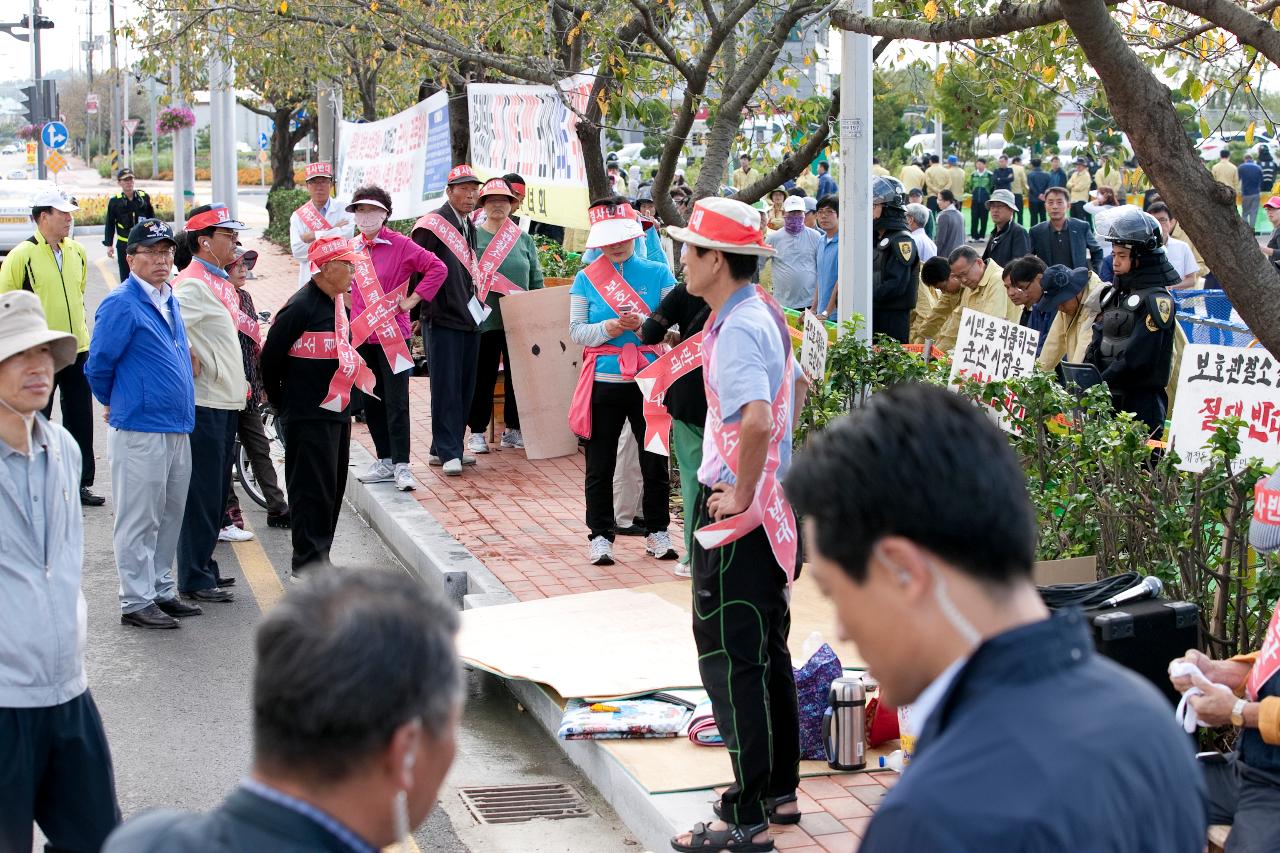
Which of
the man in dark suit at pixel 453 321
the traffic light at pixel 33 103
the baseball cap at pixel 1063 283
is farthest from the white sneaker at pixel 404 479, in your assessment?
A: the traffic light at pixel 33 103

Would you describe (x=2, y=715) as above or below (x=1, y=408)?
below

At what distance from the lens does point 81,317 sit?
405 inches

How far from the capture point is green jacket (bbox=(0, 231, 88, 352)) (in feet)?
32.3

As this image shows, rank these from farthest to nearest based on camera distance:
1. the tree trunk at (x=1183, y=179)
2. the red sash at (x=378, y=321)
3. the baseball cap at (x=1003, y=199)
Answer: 1. the baseball cap at (x=1003, y=199)
2. the red sash at (x=378, y=321)
3. the tree trunk at (x=1183, y=179)

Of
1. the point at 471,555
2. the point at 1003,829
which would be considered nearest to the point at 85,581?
the point at 471,555

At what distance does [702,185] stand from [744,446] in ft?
16.5

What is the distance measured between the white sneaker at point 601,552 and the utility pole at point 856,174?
1872 millimetres

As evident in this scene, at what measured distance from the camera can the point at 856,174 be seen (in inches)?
321

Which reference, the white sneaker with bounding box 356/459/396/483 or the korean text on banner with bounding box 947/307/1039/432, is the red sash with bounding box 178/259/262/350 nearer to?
the white sneaker with bounding box 356/459/396/483

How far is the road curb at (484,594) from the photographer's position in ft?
16.4

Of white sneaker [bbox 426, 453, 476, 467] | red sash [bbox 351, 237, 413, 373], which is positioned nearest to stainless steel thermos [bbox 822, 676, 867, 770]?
red sash [bbox 351, 237, 413, 373]

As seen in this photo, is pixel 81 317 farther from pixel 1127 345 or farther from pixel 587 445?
pixel 1127 345

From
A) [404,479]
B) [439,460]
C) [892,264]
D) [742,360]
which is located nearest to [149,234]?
[404,479]

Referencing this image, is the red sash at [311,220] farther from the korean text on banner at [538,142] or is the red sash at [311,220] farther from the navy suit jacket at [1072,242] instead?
the navy suit jacket at [1072,242]
